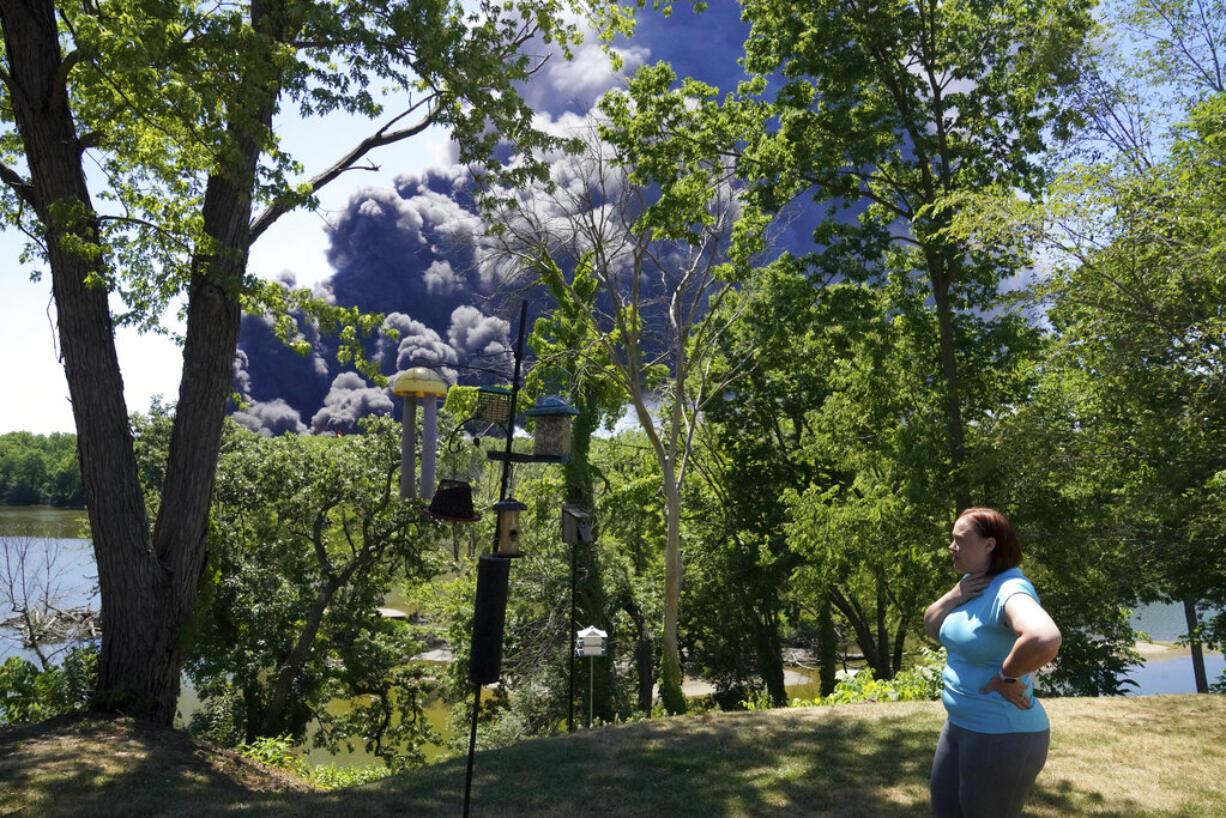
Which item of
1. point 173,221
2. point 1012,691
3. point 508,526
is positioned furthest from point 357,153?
point 1012,691

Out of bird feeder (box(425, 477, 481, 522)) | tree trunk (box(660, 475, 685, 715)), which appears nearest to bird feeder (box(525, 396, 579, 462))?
bird feeder (box(425, 477, 481, 522))

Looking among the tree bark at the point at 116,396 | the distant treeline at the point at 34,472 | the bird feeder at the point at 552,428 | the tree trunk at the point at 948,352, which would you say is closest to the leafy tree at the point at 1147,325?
the tree trunk at the point at 948,352

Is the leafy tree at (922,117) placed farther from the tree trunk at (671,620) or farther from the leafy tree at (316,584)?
the leafy tree at (316,584)

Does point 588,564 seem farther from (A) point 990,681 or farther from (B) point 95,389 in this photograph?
(A) point 990,681

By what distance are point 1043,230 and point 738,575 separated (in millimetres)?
14988

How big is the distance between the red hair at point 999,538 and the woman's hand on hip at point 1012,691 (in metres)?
0.40

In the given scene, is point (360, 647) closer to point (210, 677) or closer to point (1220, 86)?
point (210, 677)

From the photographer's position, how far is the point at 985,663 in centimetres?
288

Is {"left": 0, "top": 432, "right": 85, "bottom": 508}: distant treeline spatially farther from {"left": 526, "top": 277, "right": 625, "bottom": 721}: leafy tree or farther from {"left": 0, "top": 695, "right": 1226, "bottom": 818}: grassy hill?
{"left": 0, "top": 695, "right": 1226, "bottom": 818}: grassy hill

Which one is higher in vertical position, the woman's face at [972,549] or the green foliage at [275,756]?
the woman's face at [972,549]

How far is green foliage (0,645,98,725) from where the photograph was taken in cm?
771

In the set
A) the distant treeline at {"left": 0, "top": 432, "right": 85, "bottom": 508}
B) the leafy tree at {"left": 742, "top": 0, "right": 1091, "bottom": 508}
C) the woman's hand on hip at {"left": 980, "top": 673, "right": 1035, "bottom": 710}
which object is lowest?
the woman's hand on hip at {"left": 980, "top": 673, "right": 1035, "bottom": 710}

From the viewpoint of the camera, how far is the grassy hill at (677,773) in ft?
17.8

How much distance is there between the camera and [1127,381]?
8.93 metres
